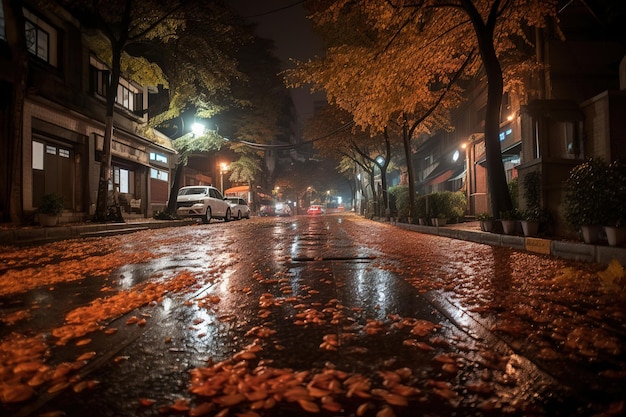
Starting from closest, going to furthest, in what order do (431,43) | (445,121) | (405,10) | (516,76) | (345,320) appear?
(345,320), (405,10), (431,43), (516,76), (445,121)

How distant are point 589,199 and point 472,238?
4.13 m

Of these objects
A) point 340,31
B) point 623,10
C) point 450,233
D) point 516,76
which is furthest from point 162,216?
point 623,10

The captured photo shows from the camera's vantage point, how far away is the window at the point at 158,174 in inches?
1030

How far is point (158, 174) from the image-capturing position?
1079 inches

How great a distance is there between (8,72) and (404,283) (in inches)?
593

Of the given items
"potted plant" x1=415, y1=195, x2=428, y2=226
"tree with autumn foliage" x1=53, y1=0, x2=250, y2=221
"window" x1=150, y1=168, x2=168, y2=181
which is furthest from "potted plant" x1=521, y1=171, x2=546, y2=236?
"window" x1=150, y1=168, x2=168, y2=181

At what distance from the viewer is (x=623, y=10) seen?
12844mm

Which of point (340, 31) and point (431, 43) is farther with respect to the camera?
point (340, 31)

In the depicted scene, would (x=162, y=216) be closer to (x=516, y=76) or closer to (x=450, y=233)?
(x=450, y=233)

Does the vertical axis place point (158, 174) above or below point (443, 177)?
above

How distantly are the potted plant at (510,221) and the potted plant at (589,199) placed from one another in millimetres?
2270

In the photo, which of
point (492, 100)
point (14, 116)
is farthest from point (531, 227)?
point (14, 116)

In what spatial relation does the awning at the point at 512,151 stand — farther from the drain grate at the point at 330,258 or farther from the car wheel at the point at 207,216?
the car wheel at the point at 207,216

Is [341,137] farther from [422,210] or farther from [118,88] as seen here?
[118,88]
